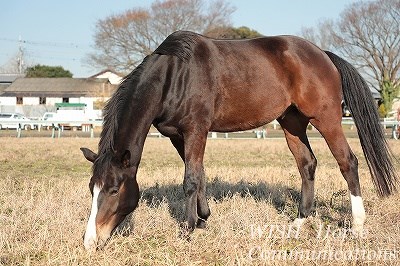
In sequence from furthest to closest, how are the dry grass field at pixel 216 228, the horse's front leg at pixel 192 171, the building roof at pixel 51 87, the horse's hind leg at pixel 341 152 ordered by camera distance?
1. the building roof at pixel 51 87
2. the horse's hind leg at pixel 341 152
3. the horse's front leg at pixel 192 171
4. the dry grass field at pixel 216 228

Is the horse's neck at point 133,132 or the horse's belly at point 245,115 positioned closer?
the horse's neck at point 133,132

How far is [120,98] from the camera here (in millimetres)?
5555

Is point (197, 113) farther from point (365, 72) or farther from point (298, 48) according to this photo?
point (365, 72)

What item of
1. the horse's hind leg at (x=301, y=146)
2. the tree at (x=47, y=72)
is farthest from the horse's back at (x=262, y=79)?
the tree at (x=47, y=72)

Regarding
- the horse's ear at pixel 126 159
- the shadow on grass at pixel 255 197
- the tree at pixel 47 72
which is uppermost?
the tree at pixel 47 72

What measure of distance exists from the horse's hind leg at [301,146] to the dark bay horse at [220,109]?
0.01m

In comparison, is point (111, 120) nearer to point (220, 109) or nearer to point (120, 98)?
point (120, 98)

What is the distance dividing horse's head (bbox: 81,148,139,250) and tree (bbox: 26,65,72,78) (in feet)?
263

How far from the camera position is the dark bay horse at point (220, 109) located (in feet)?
17.1

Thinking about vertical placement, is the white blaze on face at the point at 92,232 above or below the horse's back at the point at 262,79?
below

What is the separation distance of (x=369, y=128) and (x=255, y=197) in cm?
205

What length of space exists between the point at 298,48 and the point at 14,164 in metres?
9.37

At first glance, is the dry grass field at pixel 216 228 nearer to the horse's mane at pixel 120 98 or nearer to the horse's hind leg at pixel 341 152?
the horse's hind leg at pixel 341 152

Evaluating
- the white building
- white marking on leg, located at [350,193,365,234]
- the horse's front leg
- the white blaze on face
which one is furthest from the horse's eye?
the white building
